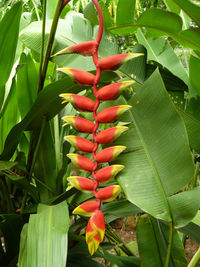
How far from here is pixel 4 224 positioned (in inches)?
22.1

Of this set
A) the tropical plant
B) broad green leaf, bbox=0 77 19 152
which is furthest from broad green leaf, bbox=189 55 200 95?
broad green leaf, bbox=0 77 19 152

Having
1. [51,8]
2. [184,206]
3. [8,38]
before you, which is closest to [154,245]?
[184,206]

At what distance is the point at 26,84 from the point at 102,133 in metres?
0.38

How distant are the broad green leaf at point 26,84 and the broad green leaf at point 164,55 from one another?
29 centimetres

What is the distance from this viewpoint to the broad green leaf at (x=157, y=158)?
0.43 meters

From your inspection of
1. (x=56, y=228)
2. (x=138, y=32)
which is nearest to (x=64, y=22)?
(x=138, y=32)

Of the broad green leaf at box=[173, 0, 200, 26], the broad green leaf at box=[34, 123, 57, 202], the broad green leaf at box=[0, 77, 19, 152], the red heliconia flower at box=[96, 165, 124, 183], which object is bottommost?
the broad green leaf at box=[34, 123, 57, 202]

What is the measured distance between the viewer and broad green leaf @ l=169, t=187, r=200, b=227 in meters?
0.43

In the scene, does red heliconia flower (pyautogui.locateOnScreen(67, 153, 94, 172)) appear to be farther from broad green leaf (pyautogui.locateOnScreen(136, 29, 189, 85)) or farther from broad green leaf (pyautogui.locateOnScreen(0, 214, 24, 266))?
broad green leaf (pyautogui.locateOnScreen(136, 29, 189, 85))

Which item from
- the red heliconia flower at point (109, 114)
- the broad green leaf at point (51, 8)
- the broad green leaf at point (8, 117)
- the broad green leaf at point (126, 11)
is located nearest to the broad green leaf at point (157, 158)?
the red heliconia flower at point (109, 114)

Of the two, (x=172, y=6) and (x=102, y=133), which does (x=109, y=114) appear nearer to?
(x=102, y=133)

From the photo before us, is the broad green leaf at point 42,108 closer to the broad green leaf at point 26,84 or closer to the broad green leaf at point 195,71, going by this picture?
the broad green leaf at point 26,84

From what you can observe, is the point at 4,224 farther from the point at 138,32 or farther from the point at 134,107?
the point at 138,32

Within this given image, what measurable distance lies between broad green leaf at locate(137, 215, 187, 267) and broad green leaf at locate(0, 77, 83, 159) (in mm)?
294
